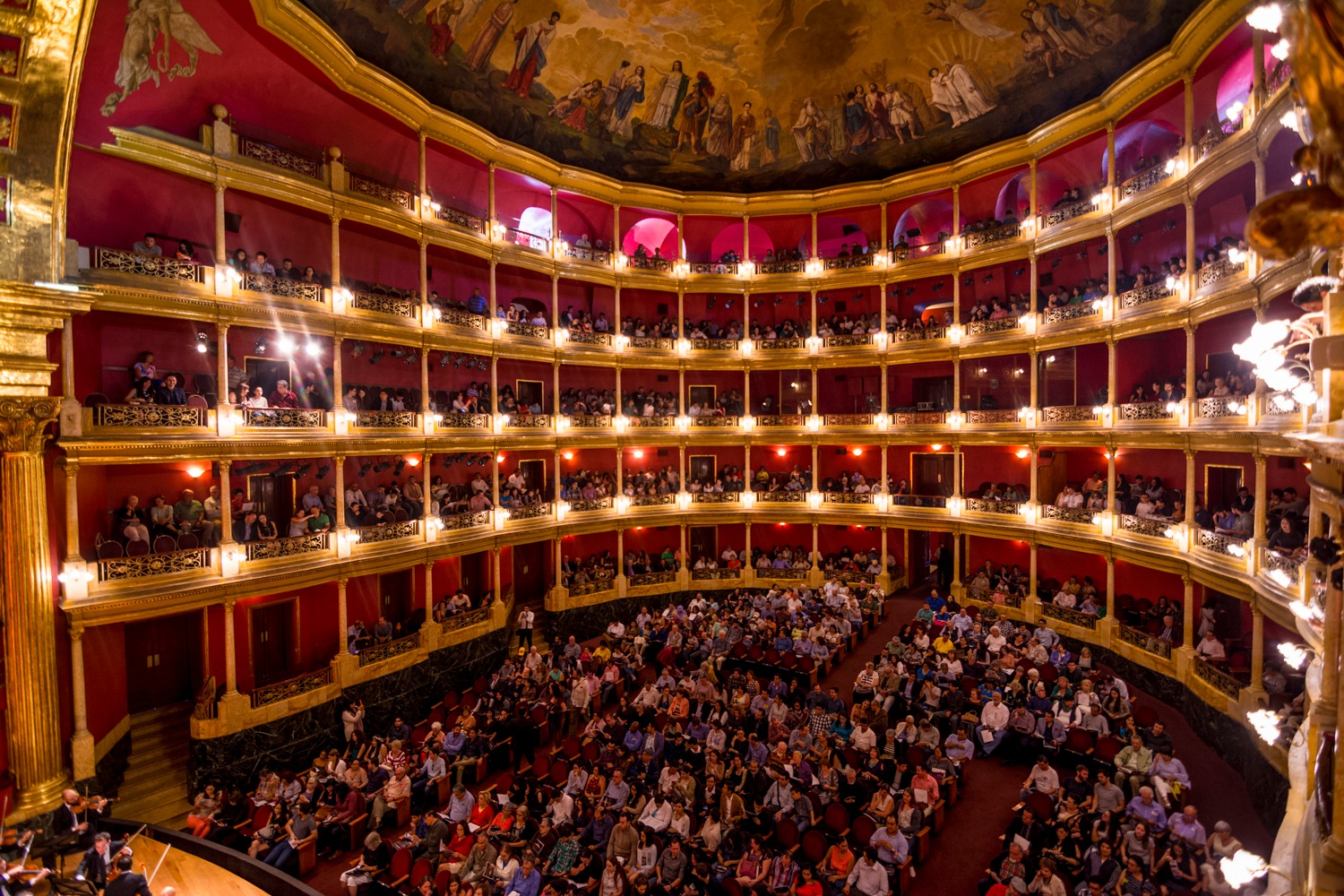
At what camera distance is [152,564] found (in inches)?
470

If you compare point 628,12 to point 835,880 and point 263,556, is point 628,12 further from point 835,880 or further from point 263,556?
point 835,880

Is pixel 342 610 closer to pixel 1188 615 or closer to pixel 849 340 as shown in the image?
pixel 849 340

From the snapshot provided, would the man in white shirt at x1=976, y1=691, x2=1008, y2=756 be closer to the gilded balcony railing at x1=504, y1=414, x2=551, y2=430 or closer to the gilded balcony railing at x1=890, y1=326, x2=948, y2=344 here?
the gilded balcony railing at x1=890, y1=326, x2=948, y2=344

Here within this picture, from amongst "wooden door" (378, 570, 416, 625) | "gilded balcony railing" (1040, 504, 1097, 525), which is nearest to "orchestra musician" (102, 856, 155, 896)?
"wooden door" (378, 570, 416, 625)

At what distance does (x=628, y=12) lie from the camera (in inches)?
722

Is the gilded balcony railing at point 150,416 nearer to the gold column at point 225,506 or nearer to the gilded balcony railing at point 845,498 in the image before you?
the gold column at point 225,506

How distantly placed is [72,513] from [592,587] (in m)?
13.1

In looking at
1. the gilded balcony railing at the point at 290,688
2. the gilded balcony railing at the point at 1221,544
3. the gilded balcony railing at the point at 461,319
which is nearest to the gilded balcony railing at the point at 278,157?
the gilded balcony railing at the point at 461,319

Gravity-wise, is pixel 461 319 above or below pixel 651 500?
above

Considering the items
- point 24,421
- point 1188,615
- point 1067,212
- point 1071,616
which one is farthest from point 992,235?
point 24,421

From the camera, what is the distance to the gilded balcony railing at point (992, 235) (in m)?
19.6

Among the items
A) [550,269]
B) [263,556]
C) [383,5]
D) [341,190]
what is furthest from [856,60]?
[263,556]

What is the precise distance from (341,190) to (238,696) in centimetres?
1115

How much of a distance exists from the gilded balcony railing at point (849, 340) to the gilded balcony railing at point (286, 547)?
55.1 ft
